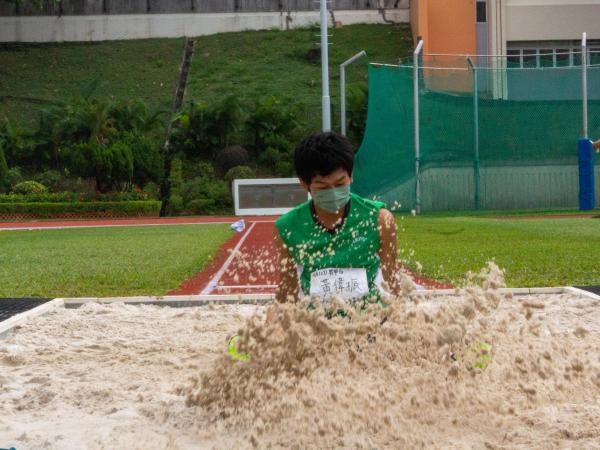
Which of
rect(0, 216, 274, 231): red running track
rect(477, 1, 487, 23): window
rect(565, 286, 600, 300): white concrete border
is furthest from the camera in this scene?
rect(477, 1, 487, 23): window

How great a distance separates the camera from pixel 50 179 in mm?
40250

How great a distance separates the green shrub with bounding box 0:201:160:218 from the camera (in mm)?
35188

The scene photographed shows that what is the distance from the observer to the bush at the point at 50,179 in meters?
40.1

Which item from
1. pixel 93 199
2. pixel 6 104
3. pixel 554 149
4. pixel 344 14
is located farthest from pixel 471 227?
pixel 344 14

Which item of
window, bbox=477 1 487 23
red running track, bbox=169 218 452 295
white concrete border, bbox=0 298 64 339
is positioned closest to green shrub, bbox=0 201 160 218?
window, bbox=477 1 487 23

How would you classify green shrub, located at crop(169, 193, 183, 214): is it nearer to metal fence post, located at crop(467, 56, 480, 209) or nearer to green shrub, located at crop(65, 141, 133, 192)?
green shrub, located at crop(65, 141, 133, 192)

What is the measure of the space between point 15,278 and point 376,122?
16870 mm

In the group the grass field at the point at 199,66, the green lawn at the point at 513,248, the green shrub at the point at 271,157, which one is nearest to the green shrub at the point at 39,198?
the green shrub at the point at 271,157

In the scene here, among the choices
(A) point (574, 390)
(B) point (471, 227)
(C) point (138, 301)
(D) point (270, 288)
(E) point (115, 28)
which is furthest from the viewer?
(E) point (115, 28)

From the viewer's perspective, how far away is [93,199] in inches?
1437

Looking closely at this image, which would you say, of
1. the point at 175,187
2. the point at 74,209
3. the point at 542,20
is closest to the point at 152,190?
the point at 175,187

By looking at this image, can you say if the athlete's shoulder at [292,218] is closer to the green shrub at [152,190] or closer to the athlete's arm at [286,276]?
the athlete's arm at [286,276]

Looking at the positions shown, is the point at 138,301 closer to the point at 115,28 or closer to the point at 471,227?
the point at 471,227

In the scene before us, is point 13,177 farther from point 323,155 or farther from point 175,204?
point 323,155
